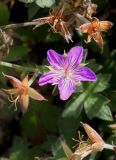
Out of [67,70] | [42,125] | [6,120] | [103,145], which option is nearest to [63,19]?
[67,70]

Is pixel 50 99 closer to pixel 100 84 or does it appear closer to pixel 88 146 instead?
pixel 100 84

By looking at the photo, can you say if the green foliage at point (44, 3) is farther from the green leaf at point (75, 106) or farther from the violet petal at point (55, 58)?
the green leaf at point (75, 106)

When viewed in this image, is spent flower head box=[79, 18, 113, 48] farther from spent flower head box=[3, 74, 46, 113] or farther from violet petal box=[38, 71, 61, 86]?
spent flower head box=[3, 74, 46, 113]

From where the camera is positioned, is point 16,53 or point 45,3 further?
point 16,53

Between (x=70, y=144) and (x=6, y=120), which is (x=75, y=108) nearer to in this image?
(x=70, y=144)

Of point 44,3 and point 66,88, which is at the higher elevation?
point 44,3

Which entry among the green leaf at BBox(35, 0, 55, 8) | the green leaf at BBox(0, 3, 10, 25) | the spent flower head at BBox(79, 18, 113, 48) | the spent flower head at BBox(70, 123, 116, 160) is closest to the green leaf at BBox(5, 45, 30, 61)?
the green leaf at BBox(0, 3, 10, 25)

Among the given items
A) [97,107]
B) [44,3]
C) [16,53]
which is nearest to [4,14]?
[16,53]

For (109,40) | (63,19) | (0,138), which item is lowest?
(0,138)
